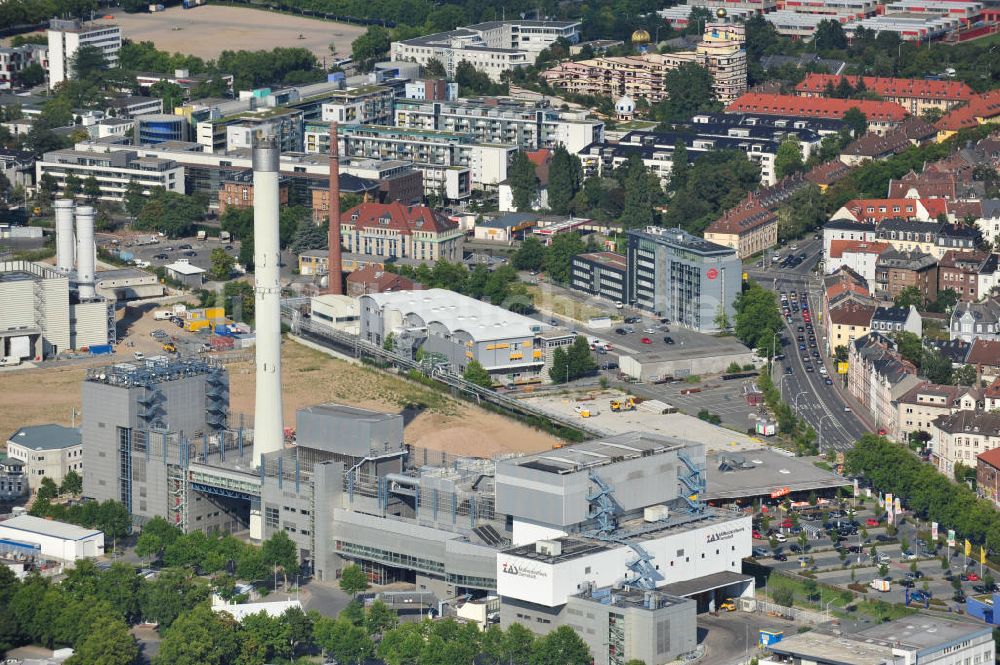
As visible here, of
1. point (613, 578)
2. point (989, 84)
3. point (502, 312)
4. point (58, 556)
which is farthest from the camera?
point (989, 84)

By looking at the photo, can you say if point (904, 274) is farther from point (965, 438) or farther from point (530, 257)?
point (965, 438)

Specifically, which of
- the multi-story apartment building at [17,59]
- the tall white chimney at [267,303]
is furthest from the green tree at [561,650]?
the multi-story apartment building at [17,59]

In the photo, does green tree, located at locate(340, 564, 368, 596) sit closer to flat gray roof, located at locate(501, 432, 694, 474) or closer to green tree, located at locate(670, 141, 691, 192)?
flat gray roof, located at locate(501, 432, 694, 474)

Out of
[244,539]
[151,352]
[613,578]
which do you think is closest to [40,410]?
[151,352]

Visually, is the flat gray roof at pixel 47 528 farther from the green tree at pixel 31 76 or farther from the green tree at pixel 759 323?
the green tree at pixel 31 76

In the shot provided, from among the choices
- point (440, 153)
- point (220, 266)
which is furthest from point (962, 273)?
point (440, 153)

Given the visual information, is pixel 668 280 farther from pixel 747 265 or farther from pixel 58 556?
pixel 58 556

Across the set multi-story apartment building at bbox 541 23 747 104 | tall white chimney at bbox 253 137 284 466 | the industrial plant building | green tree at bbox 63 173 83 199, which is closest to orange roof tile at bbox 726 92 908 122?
multi-story apartment building at bbox 541 23 747 104
